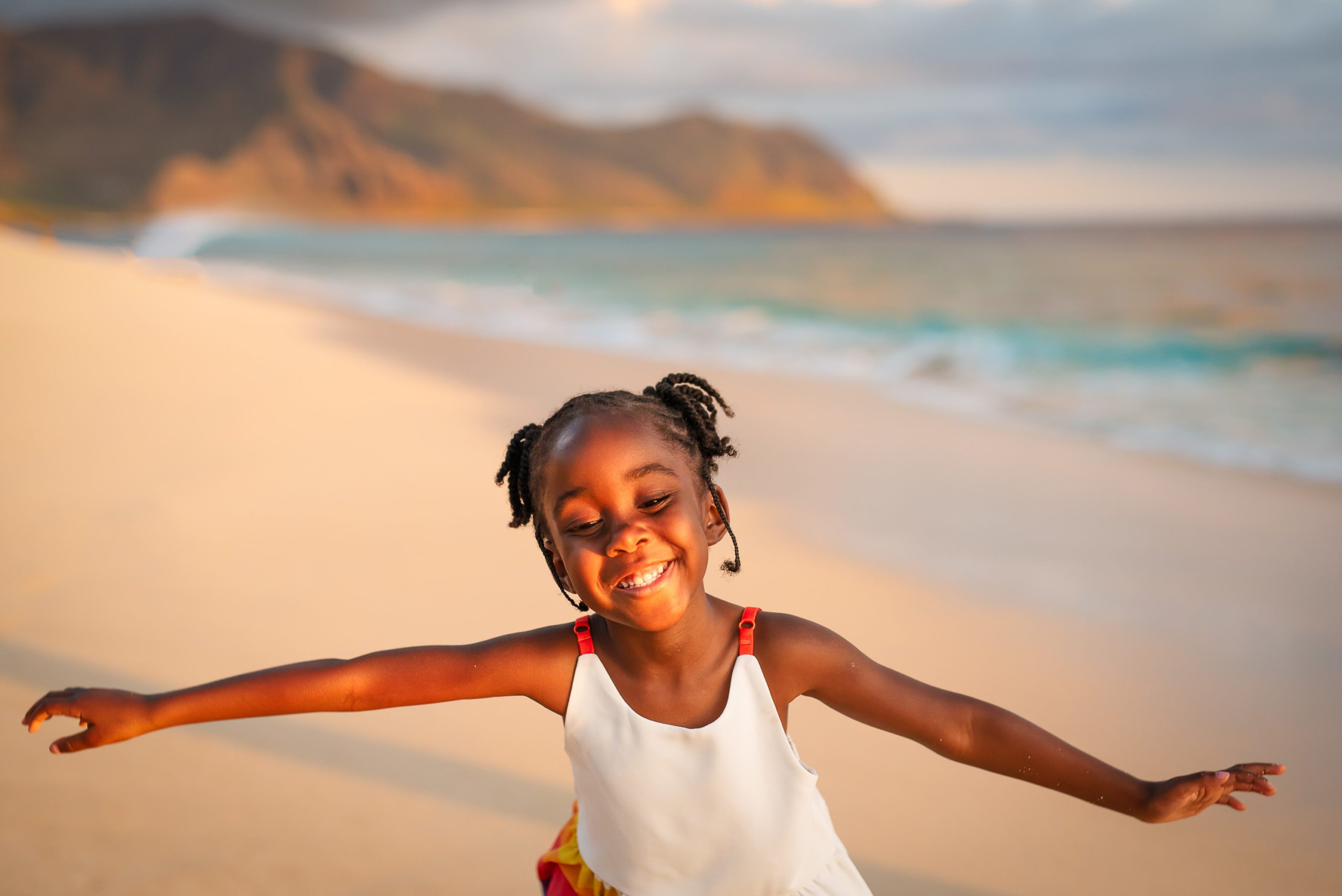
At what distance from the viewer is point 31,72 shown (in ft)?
298

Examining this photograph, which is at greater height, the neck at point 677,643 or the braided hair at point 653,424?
the braided hair at point 653,424

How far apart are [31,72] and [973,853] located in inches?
4374

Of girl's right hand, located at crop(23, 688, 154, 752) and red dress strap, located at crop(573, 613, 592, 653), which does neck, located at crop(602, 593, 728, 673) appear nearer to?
red dress strap, located at crop(573, 613, 592, 653)

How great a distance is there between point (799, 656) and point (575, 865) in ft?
1.82

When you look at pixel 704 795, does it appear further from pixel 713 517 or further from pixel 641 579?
pixel 713 517

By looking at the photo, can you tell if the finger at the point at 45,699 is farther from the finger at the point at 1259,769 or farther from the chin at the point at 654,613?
the finger at the point at 1259,769

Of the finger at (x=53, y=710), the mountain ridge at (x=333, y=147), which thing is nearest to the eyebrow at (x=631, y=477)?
the finger at (x=53, y=710)

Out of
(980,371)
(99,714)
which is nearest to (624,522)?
(99,714)

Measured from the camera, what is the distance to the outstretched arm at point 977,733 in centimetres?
150

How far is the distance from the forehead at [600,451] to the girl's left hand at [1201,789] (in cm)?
87

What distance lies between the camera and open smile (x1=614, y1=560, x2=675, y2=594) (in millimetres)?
1561

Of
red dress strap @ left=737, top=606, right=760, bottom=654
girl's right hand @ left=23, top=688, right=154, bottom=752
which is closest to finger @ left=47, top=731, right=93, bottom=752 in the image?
girl's right hand @ left=23, top=688, right=154, bottom=752

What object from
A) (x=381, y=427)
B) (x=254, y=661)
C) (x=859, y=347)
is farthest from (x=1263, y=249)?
(x=254, y=661)

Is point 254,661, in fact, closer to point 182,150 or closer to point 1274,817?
point 1274,817
